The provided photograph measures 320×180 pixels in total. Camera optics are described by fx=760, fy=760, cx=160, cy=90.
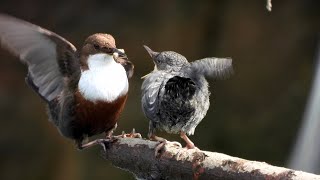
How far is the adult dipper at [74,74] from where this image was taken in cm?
309

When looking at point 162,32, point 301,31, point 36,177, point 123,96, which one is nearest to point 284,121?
point 301,31

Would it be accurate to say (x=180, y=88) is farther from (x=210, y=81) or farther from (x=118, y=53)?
(x=210, y=81)

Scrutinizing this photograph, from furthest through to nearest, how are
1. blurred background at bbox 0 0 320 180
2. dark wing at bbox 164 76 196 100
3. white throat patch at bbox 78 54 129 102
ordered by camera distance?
blurred background at bbox 0 0 320 180, white throat patch at bbox 78 54 129 102, dark wing at bbox 164 76 196 100

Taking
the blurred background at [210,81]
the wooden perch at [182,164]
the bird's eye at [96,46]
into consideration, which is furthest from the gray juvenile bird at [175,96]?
the blurred background at [210,81]

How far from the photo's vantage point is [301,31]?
283 inches

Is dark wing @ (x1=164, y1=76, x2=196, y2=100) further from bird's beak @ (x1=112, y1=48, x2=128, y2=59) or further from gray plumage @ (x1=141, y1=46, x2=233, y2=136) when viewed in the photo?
bird's beak @ (x1=112, y1=48, x2=128, y2=59)

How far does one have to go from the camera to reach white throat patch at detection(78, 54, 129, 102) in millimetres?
3098

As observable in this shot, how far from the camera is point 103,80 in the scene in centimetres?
312

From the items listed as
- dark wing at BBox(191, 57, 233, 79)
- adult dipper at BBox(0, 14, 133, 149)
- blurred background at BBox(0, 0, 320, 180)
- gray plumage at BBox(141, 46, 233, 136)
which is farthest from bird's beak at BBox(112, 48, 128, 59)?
blurred background at BBox(0, 0, 320, 180)

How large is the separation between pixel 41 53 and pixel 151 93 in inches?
20.5

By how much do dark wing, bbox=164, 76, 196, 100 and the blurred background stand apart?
394 cm

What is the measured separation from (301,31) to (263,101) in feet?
2.48

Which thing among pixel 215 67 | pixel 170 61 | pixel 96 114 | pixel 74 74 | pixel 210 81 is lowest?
pixel 210 81

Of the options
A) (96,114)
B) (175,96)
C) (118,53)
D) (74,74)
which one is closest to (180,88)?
(175,96)
